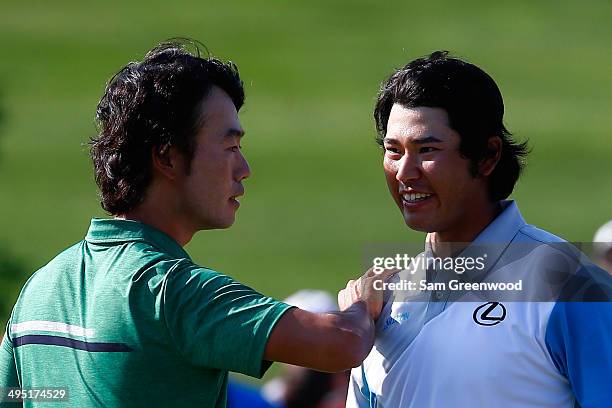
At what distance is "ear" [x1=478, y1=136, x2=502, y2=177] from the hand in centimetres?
46

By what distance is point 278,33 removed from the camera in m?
18.6

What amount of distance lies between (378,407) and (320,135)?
12.2m

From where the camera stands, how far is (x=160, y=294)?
3.34 metres

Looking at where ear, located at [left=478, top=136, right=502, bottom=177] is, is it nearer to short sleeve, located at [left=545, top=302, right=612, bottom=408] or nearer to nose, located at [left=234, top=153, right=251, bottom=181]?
short sleeve, located at [left=545, top=302, right=612, bottom=408]

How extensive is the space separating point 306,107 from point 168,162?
13.1m

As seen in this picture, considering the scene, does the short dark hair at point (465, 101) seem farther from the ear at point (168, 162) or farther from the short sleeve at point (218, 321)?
the short sleeve at point (218, 321)

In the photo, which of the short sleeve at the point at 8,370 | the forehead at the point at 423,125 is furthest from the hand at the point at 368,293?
the short sleeve at the point at 8,370

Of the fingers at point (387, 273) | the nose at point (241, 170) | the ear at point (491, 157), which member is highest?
the ear at point (491, 157)

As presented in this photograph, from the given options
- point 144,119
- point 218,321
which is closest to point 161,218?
point 144,119

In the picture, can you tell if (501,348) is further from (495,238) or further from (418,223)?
(418,223)

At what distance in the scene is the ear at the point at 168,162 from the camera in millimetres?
3654

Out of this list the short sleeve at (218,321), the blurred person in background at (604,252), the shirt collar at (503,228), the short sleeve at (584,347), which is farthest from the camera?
the blurred person in background at (604,252)

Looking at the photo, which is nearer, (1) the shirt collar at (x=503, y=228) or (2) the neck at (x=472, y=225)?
(1) the shirt collar at (x=503, y=228)

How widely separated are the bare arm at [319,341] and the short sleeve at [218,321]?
0.03 meters
